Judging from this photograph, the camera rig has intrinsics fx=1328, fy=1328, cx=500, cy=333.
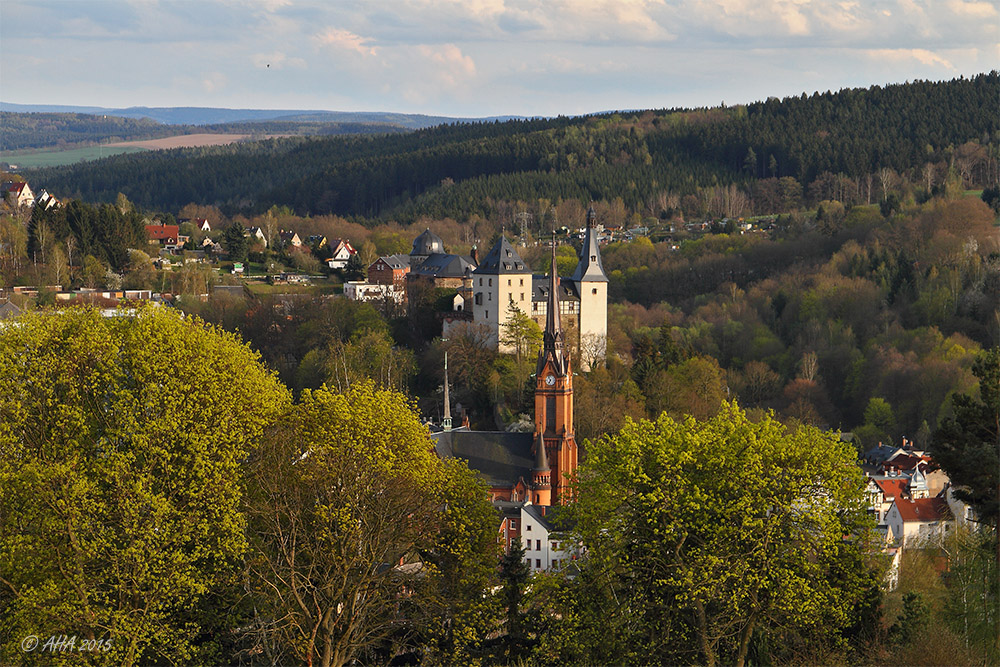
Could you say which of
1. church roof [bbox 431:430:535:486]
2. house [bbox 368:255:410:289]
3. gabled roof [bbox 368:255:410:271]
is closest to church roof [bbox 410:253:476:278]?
house [bbox 368:255:410:289]

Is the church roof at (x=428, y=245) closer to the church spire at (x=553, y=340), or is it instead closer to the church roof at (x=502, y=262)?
the church roof at (x=502, y=262)

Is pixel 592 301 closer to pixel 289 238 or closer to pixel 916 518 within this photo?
pixel 916 518

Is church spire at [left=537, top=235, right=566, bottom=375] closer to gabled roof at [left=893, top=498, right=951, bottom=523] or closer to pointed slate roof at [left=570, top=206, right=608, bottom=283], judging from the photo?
pointed slate roof at [left=570, top=206, right=608, bottom=283]

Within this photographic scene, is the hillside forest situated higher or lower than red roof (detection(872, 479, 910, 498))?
higher

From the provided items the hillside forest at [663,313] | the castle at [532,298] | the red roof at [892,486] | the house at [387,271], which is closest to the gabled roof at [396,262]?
the house at [387,271]

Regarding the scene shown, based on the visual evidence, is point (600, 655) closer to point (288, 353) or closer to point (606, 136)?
point (288, 353)

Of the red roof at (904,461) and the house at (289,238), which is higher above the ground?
the house at (289,238)

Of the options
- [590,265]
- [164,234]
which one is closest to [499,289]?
[590,265]

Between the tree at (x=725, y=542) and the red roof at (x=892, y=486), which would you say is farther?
the red roof at (x=892, y=486)
